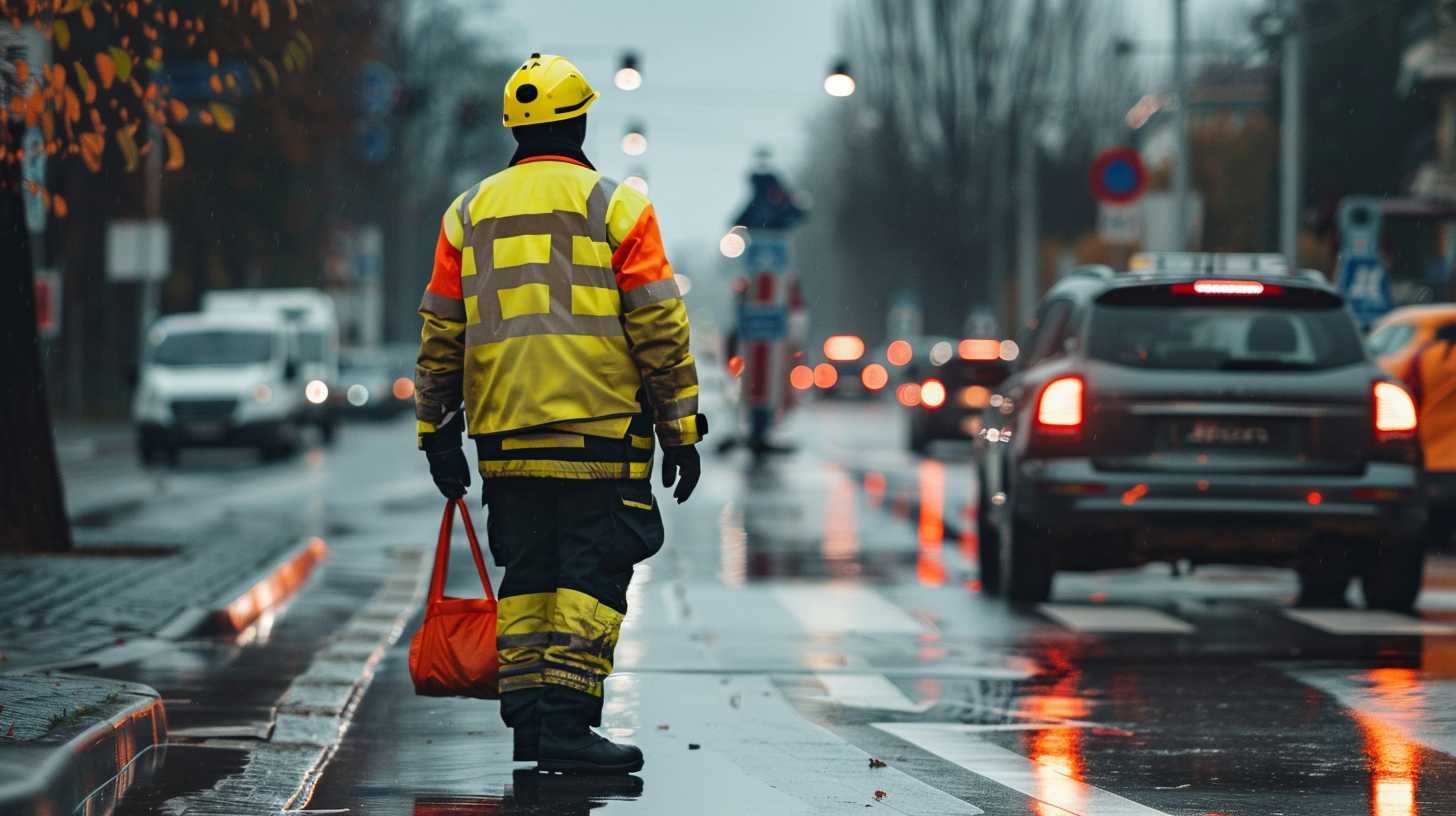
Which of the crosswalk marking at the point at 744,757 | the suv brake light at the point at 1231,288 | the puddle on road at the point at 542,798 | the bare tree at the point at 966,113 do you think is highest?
the bare tree at the point at 966,113

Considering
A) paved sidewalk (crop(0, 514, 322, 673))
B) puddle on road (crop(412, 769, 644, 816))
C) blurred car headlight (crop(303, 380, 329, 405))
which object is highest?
blurred car headlight (crop(303, 380, 329, 405))

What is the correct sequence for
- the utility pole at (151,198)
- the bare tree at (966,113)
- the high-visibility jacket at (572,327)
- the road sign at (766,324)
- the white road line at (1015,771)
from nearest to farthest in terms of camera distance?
the white road line at (1015,771)
the high-visibility jacket at (572,327)
the road sign at (766,324)
the utility pole at (151,198)
the bare tree at (966,113)

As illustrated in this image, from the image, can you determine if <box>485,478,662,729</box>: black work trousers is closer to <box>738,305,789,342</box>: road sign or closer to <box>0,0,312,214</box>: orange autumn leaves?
<box>0,0,312,214</box>: orange autumn leaves

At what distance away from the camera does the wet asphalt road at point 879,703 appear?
280 inches

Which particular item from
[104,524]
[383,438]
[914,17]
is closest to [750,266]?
[104,524]

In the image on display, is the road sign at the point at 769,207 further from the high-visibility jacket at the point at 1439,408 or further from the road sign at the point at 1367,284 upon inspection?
the high-visibility jacket at the point at 1439,408

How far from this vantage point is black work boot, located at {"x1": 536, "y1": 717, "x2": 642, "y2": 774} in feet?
24.1

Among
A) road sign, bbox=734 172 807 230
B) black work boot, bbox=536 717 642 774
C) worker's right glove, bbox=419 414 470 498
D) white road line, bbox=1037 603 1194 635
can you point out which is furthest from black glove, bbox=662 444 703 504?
road sign, bbox=734 172 807 230

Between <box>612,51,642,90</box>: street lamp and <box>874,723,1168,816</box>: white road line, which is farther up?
<box>612,51,642,90</box>: street lamp

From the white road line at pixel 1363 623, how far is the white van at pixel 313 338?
83.3 ft

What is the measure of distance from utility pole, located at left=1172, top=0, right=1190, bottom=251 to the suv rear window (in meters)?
21.6

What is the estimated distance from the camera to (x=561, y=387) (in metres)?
7.32

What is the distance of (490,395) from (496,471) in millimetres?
205

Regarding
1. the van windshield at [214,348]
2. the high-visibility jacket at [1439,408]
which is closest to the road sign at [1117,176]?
the van windshield at [214,348]
